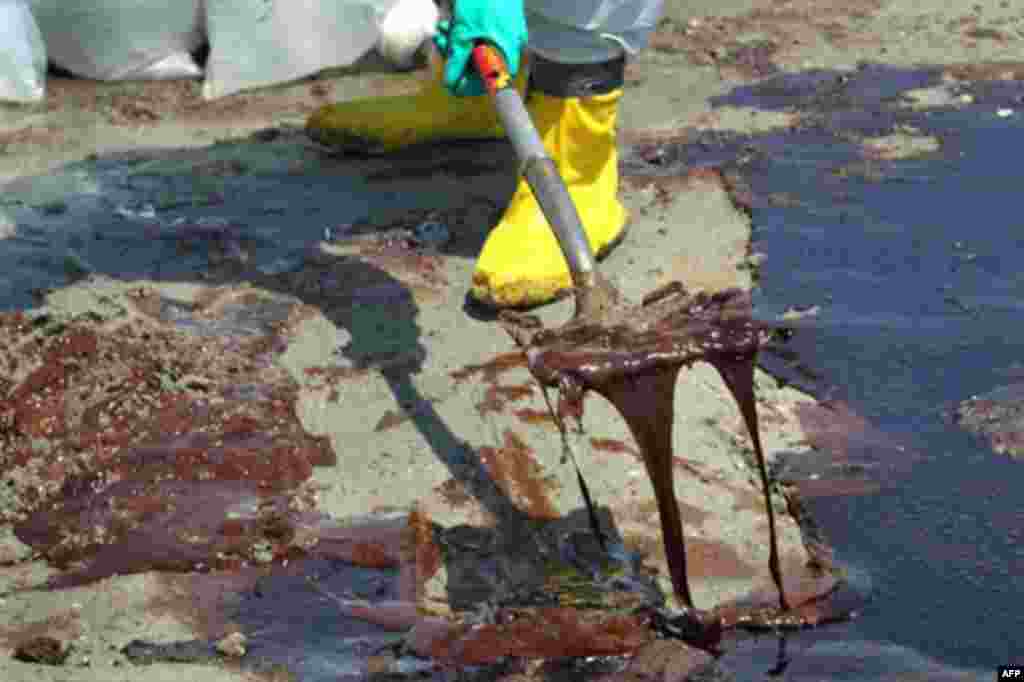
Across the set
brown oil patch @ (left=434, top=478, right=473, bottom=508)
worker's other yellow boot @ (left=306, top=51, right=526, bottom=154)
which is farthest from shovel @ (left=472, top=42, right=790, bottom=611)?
worker's other yellow boot @ (left=306, top=51, right=526, bottom=154)

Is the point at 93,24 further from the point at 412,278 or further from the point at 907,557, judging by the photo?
the point at 907,557

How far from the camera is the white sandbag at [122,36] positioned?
5.54 metres

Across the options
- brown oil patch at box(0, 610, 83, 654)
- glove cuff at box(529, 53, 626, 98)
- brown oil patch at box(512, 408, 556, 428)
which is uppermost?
glove cuff at box(529, 53, 626, 98)

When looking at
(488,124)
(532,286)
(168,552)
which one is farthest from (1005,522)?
(488,124)

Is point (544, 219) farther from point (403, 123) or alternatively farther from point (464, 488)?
point (403, 123)

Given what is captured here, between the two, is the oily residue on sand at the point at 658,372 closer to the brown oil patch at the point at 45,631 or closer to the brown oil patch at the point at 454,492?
the brown oil patch at the point at 454,492

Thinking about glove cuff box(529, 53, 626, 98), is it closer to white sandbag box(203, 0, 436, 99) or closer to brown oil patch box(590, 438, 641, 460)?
brown oil patch box(590, 438, 641, 460)

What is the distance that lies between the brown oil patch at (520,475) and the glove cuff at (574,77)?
1062mm

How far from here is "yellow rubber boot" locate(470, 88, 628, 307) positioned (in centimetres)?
407

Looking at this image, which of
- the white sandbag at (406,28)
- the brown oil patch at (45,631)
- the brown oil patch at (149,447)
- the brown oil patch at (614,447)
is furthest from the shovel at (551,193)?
the white sandbag at (406,28)

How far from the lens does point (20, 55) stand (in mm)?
5391

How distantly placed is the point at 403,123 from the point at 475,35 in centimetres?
141

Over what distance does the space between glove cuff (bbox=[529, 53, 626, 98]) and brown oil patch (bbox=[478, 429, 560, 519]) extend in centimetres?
106

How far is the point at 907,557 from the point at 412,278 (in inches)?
60.1
